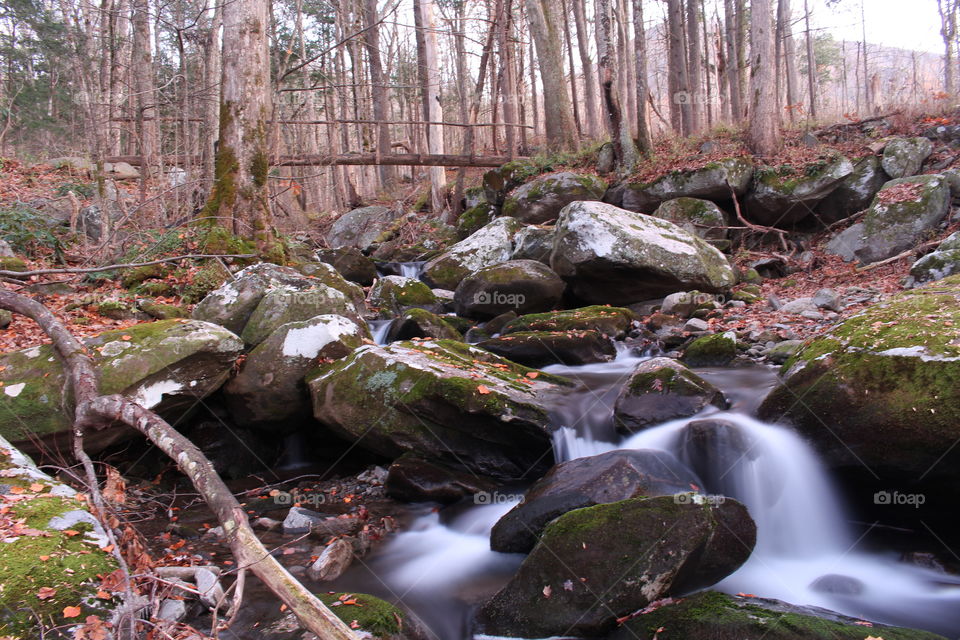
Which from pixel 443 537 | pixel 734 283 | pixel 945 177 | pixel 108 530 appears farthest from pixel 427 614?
pixel 945 177

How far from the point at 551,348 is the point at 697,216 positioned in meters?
6.25

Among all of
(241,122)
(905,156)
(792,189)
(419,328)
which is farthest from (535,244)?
(905,156)

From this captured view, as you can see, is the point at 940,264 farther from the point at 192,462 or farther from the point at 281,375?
the point at 192,462

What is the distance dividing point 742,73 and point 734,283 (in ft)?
39.1

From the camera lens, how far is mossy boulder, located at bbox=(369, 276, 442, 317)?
10844mm

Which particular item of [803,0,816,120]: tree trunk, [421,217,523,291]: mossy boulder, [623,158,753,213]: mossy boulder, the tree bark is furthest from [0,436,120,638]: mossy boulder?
[803,0,816,120]: tree trunk

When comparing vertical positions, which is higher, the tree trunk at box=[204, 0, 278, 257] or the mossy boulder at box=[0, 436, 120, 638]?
the tree trunk at box=[204, 0, 278, 257]

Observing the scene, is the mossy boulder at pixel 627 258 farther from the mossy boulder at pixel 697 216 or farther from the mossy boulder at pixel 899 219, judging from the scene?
the mossy boulder at pixel 899 219

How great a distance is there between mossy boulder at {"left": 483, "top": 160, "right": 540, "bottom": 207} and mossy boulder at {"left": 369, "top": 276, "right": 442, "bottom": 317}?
539 centimetres

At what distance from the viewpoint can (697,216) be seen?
42.6ft

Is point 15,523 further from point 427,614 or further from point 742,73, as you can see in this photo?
point 742,73

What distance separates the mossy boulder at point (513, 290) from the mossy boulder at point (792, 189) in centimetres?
519

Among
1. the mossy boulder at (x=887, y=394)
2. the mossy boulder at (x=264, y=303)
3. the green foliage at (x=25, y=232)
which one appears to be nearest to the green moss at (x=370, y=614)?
the mossy boulder at (x=887, y=394)

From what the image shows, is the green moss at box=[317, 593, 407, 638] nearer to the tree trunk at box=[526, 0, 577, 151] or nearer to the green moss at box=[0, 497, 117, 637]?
the green moss at box=[0, 497, 117, 637]
